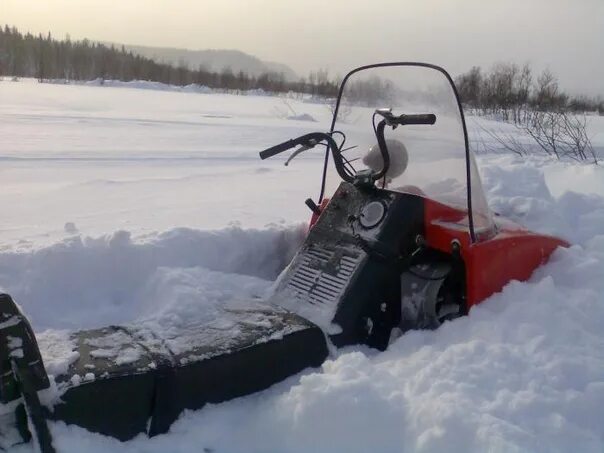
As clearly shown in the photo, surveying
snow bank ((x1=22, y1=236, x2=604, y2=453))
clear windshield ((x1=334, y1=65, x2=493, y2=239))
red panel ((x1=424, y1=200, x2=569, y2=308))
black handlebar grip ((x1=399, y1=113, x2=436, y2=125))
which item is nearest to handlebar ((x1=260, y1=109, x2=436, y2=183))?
black handlebar grip ((x1=399, y1=113, x2=436, y2=125))

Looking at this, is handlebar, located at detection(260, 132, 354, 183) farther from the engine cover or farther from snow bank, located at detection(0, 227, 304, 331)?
snow bank, located at detection(0, 227, 304, 331)

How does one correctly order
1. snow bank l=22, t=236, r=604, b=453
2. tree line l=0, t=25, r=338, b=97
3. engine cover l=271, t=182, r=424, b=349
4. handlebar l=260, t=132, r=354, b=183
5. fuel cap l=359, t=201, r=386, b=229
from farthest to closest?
tree line l=0, t=25, r=338, b=97
handlebar l=260, t=132, r=354, b=183
fuel cap l=359, t=201, r=386, b=229
engine cover l=271, t=182, r=424, b=349
snow bank l=22, t=236, r=604, b=453

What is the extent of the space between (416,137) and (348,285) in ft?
3.11

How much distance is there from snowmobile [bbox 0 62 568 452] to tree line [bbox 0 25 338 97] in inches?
1764

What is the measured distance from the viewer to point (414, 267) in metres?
2.94

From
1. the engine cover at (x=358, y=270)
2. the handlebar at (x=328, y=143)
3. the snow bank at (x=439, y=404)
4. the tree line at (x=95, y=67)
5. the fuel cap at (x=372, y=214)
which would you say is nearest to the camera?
the snow bank at (x=439, y=404)

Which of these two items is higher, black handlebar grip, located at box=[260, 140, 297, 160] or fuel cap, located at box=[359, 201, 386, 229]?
black handlebar grip, located at box=[260, 140, 297, 160]

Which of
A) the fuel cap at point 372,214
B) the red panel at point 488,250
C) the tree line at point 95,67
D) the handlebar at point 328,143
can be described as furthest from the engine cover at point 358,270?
the tree line at point 95,67

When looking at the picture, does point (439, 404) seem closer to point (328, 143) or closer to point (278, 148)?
point (278, 148)

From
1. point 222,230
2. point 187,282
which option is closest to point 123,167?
point 222,230

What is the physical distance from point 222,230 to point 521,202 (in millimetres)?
1980

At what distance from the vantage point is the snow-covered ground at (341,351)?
6.46 ft

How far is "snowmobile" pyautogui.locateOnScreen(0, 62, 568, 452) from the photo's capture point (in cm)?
195

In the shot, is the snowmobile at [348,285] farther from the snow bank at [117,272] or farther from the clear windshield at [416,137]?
the snow bank at [117,272]
